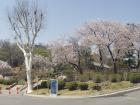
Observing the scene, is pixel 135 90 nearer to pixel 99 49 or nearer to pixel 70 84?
pixel 70 84

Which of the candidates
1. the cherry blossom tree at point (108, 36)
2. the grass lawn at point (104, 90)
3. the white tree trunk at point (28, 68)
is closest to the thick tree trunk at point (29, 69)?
the white tree trunk at point (28, 68)

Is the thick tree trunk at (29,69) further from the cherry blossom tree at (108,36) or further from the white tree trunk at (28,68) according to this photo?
the cherry blossom tree at (108,36)

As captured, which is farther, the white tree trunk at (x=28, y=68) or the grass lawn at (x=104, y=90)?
the white tree trunk at (x=28, y=68)

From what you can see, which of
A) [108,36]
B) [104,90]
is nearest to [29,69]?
[104,90]

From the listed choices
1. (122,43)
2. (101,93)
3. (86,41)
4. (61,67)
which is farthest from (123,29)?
(101,93)

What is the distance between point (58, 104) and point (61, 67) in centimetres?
3789

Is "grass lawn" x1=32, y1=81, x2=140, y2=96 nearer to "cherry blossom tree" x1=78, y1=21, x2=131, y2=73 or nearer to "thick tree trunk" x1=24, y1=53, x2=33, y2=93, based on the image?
"thick tree trunk" x1=24, y1=53, x2=33, y2=93

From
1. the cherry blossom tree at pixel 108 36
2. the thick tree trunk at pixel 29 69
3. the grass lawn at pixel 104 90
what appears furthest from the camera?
the cherry blossom tree at pixel 108 36

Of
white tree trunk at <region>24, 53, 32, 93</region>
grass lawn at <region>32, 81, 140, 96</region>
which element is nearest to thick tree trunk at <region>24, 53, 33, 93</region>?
white tree trunk at <region>24, 53, 32, 93</region>

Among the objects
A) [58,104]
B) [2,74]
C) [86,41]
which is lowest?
[58,104]

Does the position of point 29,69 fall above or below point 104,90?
above

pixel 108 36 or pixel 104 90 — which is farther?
pixel 108 36

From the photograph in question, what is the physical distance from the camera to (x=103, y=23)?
5709 cm

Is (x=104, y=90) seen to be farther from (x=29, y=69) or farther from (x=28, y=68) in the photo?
(x=28, y=68)
